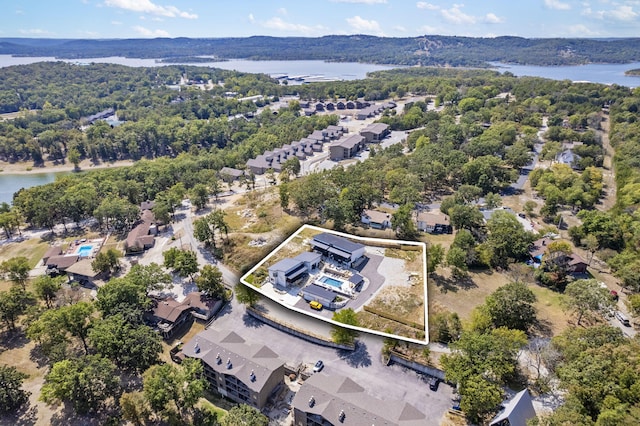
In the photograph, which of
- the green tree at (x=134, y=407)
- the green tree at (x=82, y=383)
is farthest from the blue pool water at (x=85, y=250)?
the green tree at (x=134, y=407)

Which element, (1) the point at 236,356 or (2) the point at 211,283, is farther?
(2) the point at 211,283

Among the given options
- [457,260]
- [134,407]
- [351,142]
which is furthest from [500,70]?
[134,407]

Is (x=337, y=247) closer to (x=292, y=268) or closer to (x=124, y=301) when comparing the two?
(x=292, y=268)

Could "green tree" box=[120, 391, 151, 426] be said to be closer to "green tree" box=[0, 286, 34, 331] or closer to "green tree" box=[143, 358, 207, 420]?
"green tree" box=[143, 358, 207, 420]

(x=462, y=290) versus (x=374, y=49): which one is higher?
(x=374, y=49)

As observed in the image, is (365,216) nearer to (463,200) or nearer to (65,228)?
(463,200)

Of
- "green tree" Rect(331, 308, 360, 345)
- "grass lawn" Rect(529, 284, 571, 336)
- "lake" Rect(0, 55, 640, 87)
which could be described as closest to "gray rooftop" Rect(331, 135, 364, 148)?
"grass lawn" Rect(529, 284, 571, 336)

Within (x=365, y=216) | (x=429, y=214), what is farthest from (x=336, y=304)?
(x=429, y=214)
